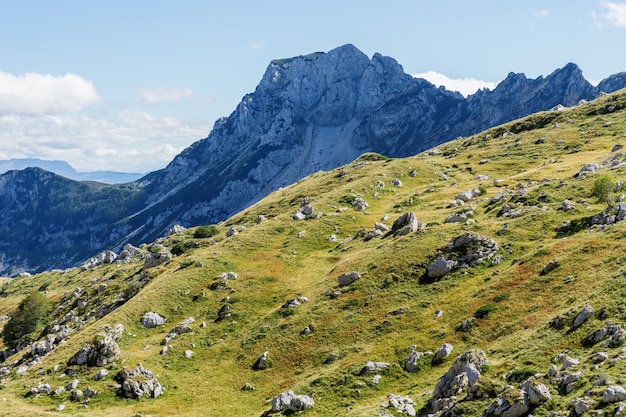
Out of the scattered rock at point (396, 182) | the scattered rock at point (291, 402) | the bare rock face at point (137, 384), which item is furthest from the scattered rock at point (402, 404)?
the scattered rock at point (396, 182)

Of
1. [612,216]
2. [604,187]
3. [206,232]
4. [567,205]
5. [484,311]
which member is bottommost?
[484,311]

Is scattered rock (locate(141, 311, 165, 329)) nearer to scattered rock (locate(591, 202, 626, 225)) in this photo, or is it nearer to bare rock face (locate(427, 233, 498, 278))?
bare rock face (locate(427, 233, 498, 278))

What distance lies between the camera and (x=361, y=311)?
5672 centimetres

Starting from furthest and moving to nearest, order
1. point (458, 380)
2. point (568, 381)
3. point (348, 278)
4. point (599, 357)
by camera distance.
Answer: point (348, 278) < point (458, 380) < point (599, 357) < point (568, 381)

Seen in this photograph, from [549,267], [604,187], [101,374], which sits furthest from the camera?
[604,187]

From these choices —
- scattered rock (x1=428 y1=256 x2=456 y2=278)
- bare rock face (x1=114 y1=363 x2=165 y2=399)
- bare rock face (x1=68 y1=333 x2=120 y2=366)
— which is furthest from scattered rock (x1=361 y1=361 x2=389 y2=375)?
bare rock face (x1=68 y1=333 x2=120 y2=366)

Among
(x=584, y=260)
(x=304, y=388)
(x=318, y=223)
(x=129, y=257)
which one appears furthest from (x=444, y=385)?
(x=129, y=257)

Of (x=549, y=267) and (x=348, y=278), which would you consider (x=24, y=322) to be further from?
(x=549, y=267)

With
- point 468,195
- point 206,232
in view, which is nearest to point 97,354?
point 468,195

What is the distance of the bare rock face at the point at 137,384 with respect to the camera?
51.2 meters

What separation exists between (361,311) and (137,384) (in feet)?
84.9

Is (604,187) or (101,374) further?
(604,187)

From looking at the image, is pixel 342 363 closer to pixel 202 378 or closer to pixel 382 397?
pixel 382 397

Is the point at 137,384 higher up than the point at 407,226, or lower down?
lower down
